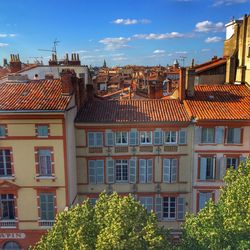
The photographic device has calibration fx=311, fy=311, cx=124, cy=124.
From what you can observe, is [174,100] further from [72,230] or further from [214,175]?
[72,230]

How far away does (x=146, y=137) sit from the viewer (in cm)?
2534

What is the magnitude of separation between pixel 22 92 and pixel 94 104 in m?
6.31

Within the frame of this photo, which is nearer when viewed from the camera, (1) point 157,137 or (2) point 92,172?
(1) point 157,137

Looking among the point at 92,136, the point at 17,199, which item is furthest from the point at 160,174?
the point at 17,199

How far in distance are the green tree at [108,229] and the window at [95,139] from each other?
393 inches

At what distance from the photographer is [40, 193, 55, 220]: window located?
23.7 m

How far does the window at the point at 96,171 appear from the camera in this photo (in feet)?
84.8

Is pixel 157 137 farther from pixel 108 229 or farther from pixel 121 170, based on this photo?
pixel 108 229

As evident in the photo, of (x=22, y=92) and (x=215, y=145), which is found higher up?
(x=22, y=92)

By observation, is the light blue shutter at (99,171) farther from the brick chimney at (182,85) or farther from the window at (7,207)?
the brick chimney at (182,85)

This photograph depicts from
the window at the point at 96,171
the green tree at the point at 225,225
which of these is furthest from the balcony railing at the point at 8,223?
the green tree at the point at 225,225

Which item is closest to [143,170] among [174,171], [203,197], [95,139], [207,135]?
[174,171]

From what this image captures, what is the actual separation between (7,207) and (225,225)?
649 inches

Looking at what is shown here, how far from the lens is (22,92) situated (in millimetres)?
24750
